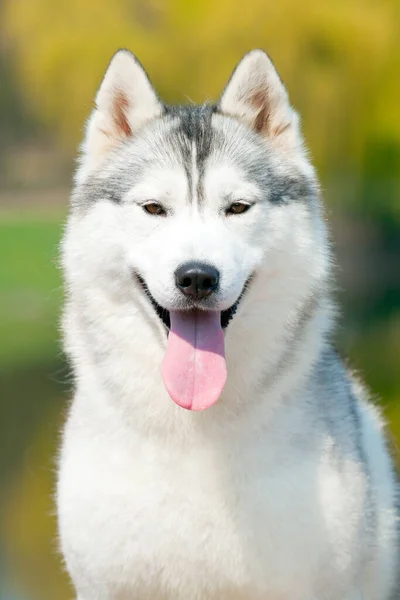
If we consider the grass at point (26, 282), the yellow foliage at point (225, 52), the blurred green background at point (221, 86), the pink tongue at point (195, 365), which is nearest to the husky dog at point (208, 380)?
the pink tongue at point (195, 365)

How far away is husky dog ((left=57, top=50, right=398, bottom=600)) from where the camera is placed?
3.69 m

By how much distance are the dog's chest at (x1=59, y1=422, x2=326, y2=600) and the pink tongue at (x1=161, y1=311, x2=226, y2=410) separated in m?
0.27

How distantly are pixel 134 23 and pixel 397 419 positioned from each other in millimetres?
13867

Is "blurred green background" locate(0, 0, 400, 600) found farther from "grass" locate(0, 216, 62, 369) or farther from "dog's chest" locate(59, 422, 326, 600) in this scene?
"dog's chest" locate(59, 422, 326, 600)

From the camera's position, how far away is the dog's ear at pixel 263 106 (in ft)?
13.1

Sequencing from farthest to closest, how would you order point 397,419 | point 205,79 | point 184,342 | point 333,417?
1. point 205,79
2. point 397,419
3. point 333,417
4. point 184,342

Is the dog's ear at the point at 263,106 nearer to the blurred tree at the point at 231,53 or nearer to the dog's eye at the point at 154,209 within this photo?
the dog's eye at the point at 154,209

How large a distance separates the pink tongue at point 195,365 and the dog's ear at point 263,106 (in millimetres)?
827

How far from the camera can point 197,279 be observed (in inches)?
136

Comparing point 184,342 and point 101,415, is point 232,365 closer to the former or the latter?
point 184,342

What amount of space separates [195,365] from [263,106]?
42.8 inches

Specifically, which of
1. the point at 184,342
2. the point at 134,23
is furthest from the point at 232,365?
the point at 134,23

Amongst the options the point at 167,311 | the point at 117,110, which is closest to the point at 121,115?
the point at 117,110

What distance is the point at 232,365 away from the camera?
3.89 m
